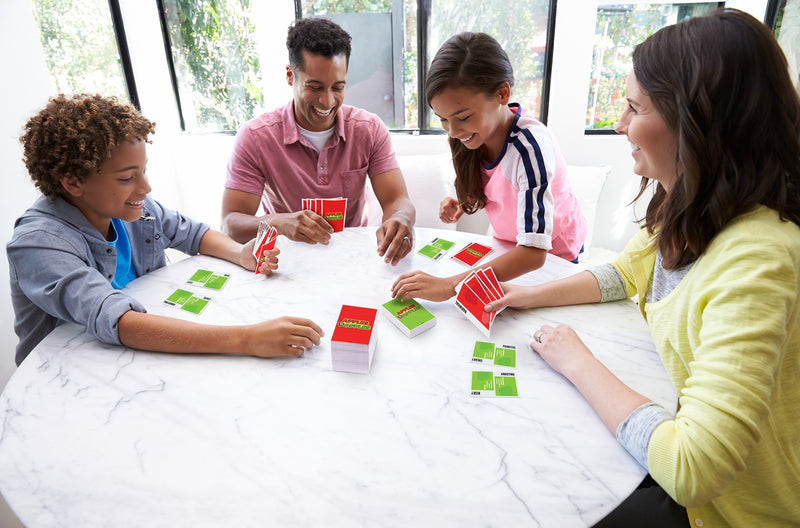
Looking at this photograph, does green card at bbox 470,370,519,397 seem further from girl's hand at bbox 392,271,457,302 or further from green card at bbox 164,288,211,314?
green card at bbox 164,288,211,314

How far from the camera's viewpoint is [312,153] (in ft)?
7.03

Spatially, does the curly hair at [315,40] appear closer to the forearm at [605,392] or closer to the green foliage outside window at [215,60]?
the forearm at [605,392]

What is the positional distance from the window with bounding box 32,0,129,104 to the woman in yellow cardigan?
3.14 m

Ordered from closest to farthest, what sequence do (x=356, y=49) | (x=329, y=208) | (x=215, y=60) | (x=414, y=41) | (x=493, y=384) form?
1. (x=493, y=384)
2. (x=329, y=208)
3. (x=414, y=41)
4. (x=356, y=49)
5. (x=215, y=60)

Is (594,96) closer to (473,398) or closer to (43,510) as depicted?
(473,398)

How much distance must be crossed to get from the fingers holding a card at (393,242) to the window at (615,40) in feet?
6.96

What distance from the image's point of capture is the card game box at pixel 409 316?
→ 119 cm

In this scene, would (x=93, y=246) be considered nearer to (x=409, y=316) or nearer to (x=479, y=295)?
(x=409, y=316)

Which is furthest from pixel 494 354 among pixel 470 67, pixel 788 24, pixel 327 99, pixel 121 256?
pixel 788 24

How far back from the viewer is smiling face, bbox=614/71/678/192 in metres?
0.90

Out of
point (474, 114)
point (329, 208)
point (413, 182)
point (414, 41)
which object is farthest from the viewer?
point (414, 41)

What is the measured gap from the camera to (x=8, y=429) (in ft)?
3.00

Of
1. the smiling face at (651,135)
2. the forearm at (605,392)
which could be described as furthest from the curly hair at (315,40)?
the forearm at (605,392)

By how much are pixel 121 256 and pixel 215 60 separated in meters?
2.71
